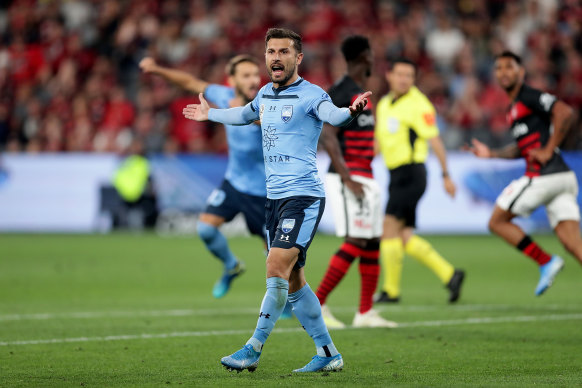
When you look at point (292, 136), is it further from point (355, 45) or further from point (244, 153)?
point (244, 153)

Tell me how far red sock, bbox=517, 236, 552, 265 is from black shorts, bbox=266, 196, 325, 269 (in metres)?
4.07

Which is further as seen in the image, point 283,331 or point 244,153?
point 244,153

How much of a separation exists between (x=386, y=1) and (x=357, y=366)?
19132 mm

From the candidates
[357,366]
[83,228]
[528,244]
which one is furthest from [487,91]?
[357,366]

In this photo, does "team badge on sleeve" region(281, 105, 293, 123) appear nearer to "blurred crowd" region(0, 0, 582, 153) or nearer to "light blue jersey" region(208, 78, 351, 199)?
"light blue jersey" region(208, 78, 351, 199)

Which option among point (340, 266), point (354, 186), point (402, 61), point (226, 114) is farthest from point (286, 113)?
point (402, 61)

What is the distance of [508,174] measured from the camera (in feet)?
64.3

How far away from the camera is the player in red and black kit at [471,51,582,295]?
9.55 m

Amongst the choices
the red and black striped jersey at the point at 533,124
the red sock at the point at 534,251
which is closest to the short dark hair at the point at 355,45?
the red and black striped jersey at the point at 533,124

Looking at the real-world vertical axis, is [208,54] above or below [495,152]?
above

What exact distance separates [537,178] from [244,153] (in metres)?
2.98

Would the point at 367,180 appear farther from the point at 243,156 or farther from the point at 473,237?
the point at 473,237

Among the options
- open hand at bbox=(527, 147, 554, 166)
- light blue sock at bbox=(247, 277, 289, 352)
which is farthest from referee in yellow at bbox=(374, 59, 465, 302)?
light blue sock at bbox=(247, 277, 289, 352)

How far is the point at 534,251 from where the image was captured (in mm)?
9867
